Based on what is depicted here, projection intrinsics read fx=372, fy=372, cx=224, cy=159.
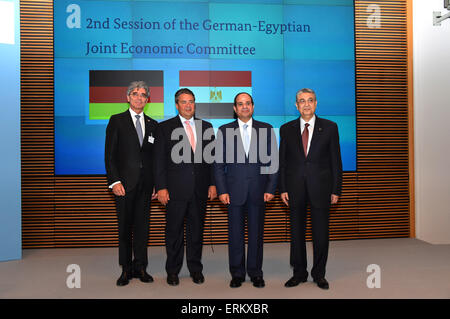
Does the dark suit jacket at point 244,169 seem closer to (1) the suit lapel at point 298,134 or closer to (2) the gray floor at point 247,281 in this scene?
(1) the suit lapel at point 298,134

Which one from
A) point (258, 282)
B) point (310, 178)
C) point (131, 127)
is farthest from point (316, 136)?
point (131, 127)

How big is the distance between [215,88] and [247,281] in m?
3.00

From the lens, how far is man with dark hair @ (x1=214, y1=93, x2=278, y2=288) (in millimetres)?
3480

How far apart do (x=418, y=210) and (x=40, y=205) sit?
228 inches

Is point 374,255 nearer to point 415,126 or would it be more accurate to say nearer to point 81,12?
point 415,126

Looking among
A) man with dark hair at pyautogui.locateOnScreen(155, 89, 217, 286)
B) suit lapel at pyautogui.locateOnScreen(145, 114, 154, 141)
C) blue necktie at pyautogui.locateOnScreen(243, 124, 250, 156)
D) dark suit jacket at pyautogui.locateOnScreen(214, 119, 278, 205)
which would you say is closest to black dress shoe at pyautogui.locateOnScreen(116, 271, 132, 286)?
man with dark hair at pyautogui.locateOnScreen(155, 89, 217, 286)

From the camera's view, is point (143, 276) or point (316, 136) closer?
point (316, 136)

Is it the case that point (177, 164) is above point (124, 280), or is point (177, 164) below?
above

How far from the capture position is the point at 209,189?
3.76 m

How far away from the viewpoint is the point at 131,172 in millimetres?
3594

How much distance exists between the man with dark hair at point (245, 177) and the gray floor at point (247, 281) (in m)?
0.31

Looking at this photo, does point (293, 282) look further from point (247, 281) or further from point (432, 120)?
point (432, 120)

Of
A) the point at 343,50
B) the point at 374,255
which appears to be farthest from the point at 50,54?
the point at 374,255

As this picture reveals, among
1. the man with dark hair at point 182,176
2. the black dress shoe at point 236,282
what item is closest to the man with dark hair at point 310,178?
the black dress shoe at point 236,282
